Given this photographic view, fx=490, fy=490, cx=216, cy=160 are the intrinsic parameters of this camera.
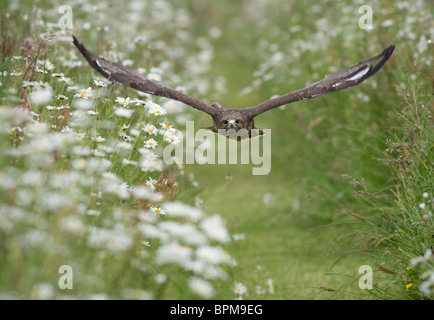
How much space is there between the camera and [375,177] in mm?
5180

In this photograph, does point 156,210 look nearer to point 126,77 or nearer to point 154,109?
point 154,109

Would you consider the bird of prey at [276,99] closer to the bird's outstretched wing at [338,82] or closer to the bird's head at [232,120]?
the bird's outstretched wing at [338,82]

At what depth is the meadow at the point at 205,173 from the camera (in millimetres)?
2199

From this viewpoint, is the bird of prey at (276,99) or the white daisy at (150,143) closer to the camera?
the white daisy at (150,143)

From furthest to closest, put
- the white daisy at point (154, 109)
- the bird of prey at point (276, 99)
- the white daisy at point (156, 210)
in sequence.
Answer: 1. the bird of prey at point (276, 99)
2. the white daisy at point (154, 109)
3. the white daisy at point (156, 210)

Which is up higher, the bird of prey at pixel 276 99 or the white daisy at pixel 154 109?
the bird of prey at pixel 276 99

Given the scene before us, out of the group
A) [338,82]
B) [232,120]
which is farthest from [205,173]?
[338,82]

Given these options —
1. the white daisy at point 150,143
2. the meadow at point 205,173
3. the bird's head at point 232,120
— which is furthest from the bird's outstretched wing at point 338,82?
the white daisy at point 150,143

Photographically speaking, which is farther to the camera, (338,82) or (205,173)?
(205,173)

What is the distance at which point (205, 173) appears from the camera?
805 cm

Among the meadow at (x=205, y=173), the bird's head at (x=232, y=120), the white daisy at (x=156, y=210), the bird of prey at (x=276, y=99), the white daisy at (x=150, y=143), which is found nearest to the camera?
the meadow at (x=205, y=173)

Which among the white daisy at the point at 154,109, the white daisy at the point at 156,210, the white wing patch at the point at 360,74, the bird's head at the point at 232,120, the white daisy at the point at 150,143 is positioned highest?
the white wing patch at the point at 360,74

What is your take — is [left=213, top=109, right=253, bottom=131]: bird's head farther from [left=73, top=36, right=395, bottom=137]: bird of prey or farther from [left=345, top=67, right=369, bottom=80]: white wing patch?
[left=345, top=67, right=369, bottom=80]: white wing patch
